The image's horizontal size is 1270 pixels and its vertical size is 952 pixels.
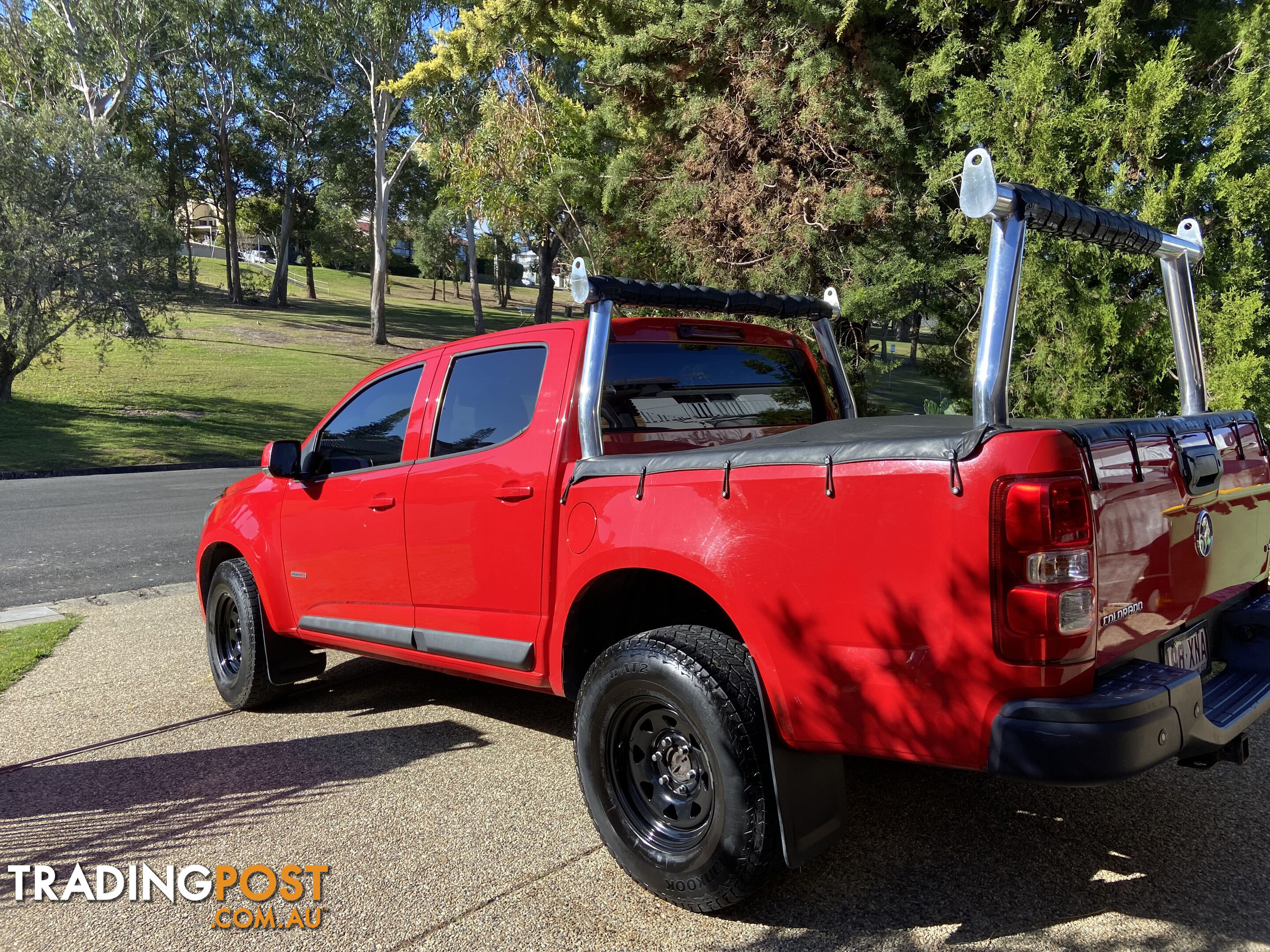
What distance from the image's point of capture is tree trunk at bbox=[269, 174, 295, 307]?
49656mm

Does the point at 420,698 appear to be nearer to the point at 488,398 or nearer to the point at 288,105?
the point at 488,398

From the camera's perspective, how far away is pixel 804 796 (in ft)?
9.76

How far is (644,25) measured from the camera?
1173 cm

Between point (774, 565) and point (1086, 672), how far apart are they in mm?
880

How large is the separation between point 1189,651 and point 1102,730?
95 centimetres

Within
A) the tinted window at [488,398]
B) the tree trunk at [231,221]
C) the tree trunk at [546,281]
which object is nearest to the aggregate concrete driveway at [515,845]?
the tinted window at [488,398]

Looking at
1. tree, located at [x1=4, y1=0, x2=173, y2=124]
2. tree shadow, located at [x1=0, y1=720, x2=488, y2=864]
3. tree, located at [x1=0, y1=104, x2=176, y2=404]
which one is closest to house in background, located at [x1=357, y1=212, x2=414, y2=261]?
tree, located at [x1=4, y1=0, x2=173, y2=124]

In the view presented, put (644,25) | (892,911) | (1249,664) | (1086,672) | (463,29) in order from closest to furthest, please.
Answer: (1086,672) < (892,911) < (1249,664) < (644,25) < (463,29)

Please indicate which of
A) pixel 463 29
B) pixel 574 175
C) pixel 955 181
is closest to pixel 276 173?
pixel 463 29

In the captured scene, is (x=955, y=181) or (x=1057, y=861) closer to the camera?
(x=1057, y=861)

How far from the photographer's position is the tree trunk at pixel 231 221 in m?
45.2

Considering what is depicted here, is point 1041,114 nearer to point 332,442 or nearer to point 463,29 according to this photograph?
point 332,442

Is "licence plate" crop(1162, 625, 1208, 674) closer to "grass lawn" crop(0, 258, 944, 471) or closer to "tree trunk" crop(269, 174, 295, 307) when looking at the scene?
"grass lawn" crop(0, 258, 944, 471)
